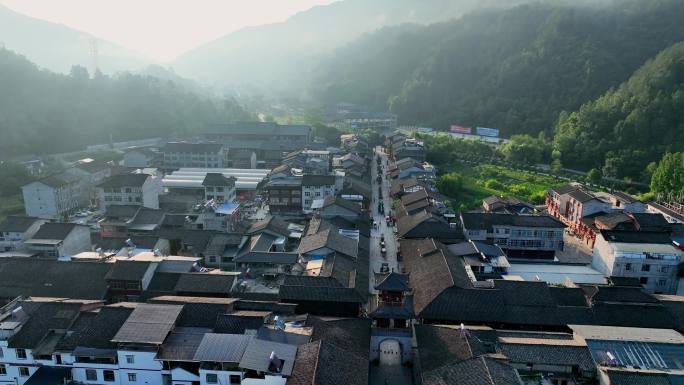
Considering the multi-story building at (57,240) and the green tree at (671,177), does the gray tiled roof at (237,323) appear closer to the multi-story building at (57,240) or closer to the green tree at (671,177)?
the multi-story building at (57,240)

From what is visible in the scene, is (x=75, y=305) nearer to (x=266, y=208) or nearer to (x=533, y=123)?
(x=266, y=208)

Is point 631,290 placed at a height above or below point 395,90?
below

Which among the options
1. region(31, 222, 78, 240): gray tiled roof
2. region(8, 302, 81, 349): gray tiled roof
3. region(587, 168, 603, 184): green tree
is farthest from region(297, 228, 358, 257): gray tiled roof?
region(587, 168, 603, 184): green tree

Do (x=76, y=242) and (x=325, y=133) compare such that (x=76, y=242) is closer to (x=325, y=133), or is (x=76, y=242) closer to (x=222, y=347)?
(x=222, y=347)

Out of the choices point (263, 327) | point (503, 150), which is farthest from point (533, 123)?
point (263, 327)

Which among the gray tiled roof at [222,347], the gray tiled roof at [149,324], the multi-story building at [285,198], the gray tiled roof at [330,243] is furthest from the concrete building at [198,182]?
A: the gray tiled roof at [222,347]

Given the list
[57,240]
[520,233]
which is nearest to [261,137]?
[57,240]
